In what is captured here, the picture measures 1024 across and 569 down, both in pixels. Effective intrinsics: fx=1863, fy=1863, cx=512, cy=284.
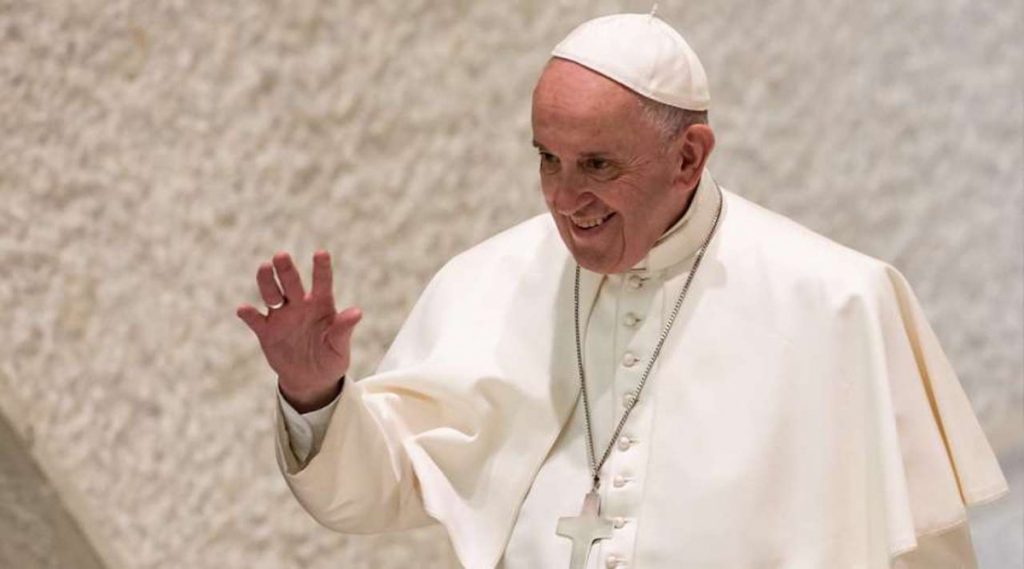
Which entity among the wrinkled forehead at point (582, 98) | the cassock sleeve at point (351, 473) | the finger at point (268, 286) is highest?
the wrinkled forehead at point (582, 98)

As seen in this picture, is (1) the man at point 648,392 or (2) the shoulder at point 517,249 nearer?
(1) the man at point 648,392

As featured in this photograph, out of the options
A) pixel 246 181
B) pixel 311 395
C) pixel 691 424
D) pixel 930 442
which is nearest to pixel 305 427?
pixel 311 395

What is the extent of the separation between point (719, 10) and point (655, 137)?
166 cm

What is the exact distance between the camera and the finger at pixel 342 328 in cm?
263

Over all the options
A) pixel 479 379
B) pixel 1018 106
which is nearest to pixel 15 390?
pixel 479 379

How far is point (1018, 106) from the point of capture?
178 inches

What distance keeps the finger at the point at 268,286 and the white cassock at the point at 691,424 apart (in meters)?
0.22

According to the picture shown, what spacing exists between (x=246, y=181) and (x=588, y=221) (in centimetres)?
147

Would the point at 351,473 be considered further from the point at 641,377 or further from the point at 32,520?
the point at 32,520

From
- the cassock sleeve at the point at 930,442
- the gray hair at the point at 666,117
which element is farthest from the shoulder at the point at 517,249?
the cassock sleeve at the point at 930,442

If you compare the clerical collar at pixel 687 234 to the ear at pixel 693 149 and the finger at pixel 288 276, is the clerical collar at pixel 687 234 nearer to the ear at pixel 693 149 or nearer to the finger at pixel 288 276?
the ear at pixel 693 149

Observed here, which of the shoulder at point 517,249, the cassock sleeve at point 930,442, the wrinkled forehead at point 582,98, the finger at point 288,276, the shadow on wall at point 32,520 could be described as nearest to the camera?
the finger at point 288,276

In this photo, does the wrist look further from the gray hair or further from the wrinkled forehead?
the gray hair

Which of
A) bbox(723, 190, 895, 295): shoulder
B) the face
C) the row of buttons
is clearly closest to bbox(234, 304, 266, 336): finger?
the face
